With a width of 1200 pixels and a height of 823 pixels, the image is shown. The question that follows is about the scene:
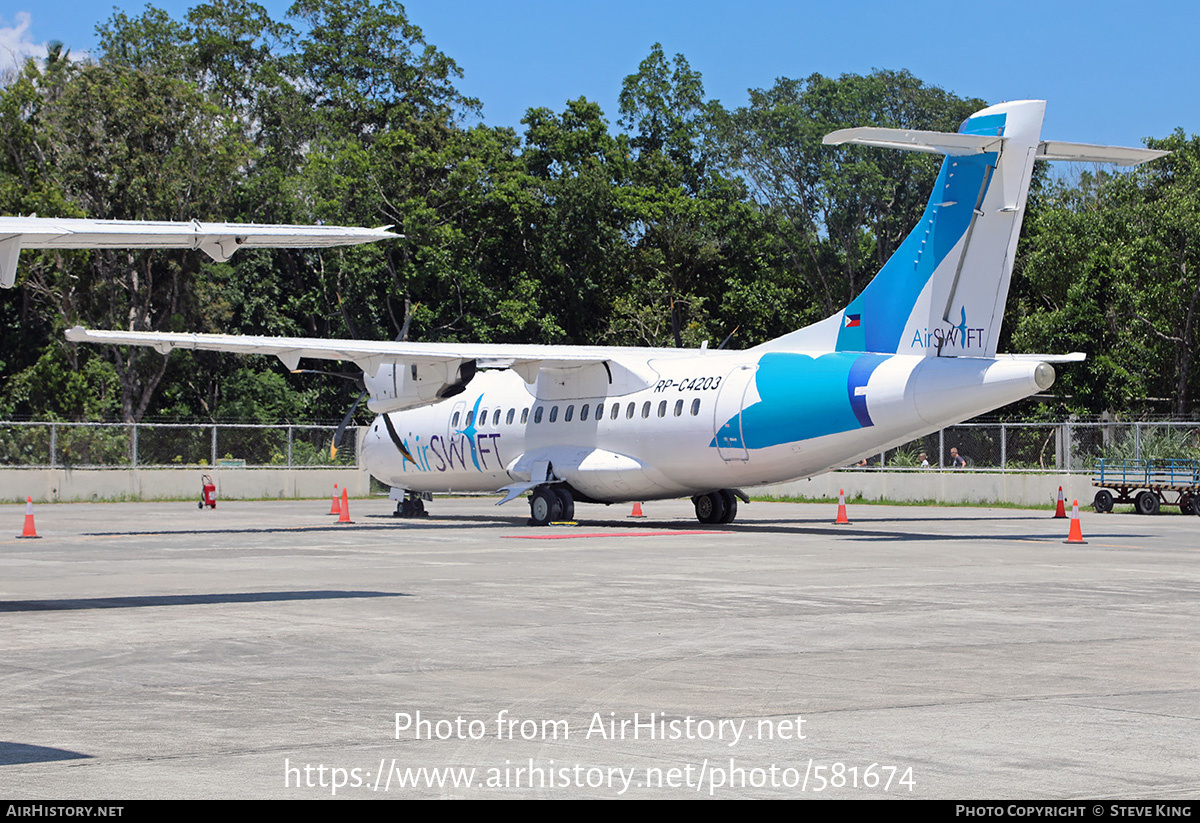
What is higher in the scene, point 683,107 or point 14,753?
point 683,107

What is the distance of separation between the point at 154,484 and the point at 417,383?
18403 millimetres

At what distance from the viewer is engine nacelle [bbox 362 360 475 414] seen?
2683 cm

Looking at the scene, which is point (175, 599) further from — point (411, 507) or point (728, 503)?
point (411, 507)

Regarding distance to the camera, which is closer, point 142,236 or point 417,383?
point 142,236

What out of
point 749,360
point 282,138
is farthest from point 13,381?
point 749,360

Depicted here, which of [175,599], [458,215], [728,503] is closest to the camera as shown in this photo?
[175,599]

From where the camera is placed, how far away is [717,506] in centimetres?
2650

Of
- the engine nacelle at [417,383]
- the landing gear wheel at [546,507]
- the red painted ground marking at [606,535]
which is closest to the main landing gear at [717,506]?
the red painted ground marking at [606,535]

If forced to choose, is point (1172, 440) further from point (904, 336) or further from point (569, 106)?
point (569, 106)

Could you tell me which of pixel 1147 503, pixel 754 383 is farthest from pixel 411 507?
pixel 1147 503

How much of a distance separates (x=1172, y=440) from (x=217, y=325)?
122 feet

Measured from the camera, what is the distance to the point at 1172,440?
3475 centimetres

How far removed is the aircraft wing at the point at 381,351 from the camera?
2497 centimetres

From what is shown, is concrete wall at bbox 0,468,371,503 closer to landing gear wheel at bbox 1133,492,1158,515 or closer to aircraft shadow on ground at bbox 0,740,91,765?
landing gear wheel at bbox 1133,492,1158,515
